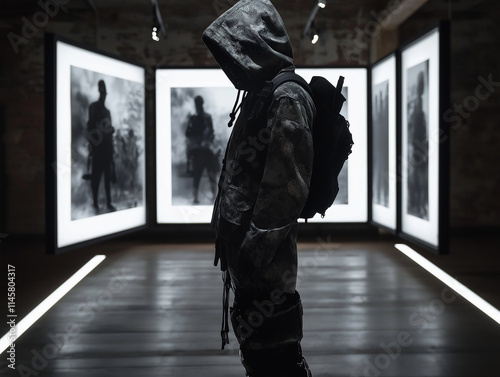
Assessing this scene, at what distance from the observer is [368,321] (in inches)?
183

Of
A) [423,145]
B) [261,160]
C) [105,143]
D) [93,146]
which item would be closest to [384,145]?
[423,145]

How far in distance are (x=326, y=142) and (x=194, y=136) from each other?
6301mm

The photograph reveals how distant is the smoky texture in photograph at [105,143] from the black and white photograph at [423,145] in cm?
345

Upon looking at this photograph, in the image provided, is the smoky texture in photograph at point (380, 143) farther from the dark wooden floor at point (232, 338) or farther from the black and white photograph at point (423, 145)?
the dark wooden floor at point (232, 338)

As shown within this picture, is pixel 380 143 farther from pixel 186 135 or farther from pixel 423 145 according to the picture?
pixel 186 135

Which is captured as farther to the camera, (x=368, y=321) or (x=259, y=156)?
(x=368, y=321)

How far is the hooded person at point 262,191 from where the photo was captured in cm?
223

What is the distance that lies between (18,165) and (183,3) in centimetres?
382

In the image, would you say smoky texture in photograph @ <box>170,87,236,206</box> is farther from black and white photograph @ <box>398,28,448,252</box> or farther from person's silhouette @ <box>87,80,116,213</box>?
black and white photograph @ <box>398,28,448,252</box>

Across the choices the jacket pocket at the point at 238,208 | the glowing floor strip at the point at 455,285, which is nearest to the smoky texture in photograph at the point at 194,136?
the glowing floor strip at the point at 455,285

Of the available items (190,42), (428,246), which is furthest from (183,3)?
(428,246)

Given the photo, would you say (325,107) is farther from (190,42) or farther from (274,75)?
(190,42)

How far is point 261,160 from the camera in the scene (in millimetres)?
2436

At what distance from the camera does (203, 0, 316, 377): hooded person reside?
2.23 metres
